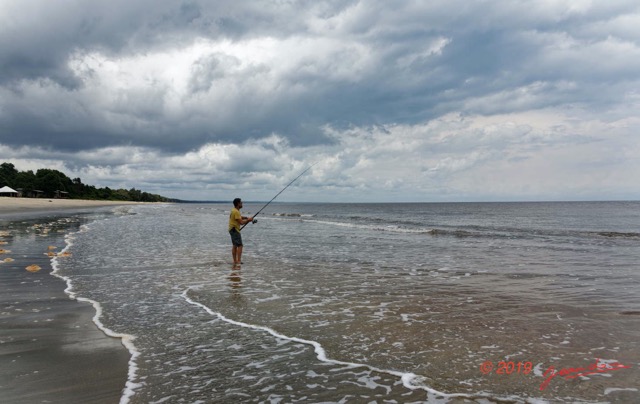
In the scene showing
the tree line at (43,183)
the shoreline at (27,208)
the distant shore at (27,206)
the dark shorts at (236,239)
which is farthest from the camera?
the tree line at (43,183)

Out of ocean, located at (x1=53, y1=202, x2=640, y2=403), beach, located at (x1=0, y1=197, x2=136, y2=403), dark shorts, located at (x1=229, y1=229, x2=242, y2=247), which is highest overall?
dark shorts, located at (x1=229, y1=229, x2=242, y2=247)

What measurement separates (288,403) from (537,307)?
6.42 m

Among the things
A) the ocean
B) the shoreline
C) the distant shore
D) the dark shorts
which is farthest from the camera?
the distant shore

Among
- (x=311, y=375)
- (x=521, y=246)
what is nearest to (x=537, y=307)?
(x=311, y=375)

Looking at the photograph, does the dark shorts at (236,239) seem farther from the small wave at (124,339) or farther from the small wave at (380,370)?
the small wave at (380,370)

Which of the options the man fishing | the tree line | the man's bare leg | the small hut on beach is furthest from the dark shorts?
the tree line

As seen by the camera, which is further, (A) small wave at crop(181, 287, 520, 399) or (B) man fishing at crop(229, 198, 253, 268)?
(B) man fishing at crop(229, 198, 253, 268)

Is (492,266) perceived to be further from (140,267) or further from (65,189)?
(65,189)

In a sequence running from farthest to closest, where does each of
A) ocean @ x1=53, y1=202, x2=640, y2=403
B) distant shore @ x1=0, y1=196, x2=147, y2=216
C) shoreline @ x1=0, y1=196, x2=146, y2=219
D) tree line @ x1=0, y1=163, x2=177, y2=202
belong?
1. tree line @ x1=0, y1=163, x2=177, y2=202
2. distant shore @ x1=0, y1=196, x2=147, y2=216
3. shoreline @ x1=0, y1=196, x2=146, y2=219
4. ocean @ x1=53, y1=202, x2=640, y2=403

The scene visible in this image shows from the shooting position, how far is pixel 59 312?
295 inches

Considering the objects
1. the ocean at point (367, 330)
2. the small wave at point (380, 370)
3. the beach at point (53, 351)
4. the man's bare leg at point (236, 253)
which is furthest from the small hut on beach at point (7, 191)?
the small wave at point (380, 370)

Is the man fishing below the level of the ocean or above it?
above

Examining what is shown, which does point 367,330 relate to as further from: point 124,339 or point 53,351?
point 53,351

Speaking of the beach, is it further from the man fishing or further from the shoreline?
the shoreline
